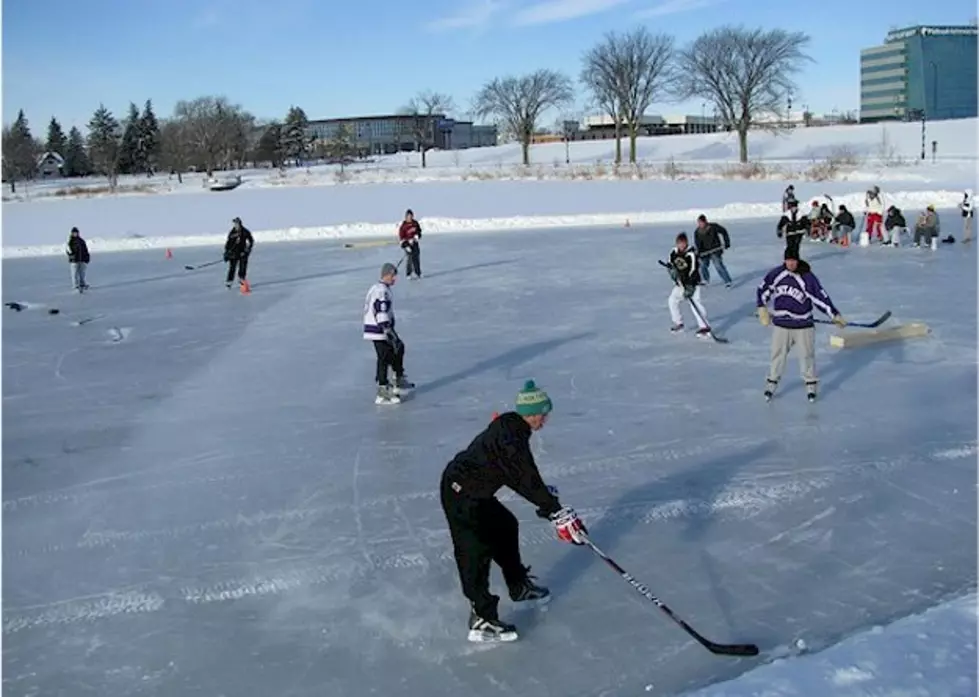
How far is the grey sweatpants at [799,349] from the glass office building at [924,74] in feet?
291

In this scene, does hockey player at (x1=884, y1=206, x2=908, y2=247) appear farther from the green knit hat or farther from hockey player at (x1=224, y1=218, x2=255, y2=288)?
the green knit hat

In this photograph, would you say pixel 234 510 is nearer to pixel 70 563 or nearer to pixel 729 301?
pixel 70 563

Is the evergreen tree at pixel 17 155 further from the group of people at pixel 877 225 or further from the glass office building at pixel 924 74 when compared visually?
the glass office building at pixel 924 74

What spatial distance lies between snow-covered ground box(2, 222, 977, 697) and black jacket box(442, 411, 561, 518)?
2.18 ft

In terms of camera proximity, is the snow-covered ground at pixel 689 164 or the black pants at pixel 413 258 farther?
the snow-covered ground at pixel 689 164

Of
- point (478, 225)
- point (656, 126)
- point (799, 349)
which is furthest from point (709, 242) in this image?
point (656, 126)

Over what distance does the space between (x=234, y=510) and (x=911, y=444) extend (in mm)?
4505

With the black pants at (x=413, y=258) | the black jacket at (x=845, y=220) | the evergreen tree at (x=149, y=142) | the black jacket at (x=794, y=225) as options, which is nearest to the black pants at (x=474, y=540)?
the black pants at (x=413, y=258)

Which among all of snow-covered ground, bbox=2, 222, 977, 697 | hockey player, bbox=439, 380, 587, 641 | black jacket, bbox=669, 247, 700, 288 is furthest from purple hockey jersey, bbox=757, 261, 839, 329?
hockey player, bbox=439, 380, 587, 641

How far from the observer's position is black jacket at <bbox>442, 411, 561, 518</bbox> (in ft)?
12.9

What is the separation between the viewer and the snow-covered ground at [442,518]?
13.2 feet

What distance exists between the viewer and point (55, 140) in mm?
87125

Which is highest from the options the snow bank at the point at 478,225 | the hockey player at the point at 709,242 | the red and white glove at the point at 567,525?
the snow bank at the point at 478,225

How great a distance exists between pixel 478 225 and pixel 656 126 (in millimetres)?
88294
